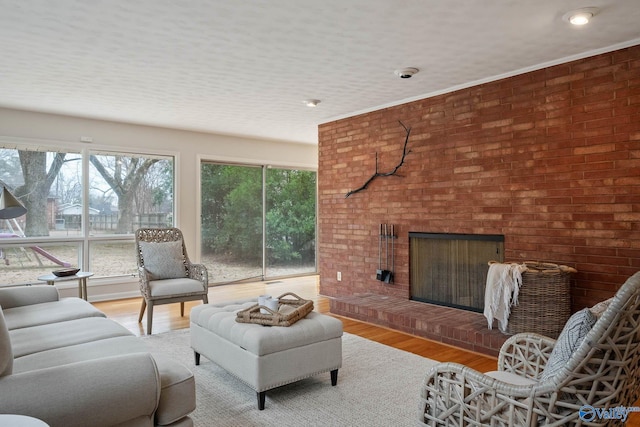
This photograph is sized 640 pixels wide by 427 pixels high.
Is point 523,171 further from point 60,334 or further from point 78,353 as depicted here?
point 60,334

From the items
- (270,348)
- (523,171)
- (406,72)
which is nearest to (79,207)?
(270,348)

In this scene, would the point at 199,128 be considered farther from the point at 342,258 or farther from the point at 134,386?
the point at 134,386

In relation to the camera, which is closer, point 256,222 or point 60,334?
point 60,334

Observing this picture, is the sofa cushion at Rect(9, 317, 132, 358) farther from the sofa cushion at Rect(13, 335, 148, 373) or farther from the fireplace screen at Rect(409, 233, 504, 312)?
the fireplace screen at Rect(409, 233, 504, 312)

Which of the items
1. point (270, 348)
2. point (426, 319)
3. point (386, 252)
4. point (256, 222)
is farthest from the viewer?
point (256, 222)

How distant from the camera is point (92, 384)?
4.78 feet

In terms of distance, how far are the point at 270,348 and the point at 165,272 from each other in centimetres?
242

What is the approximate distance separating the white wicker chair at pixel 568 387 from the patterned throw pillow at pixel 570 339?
0.19ft

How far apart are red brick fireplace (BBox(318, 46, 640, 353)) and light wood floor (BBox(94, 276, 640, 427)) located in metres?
0.13

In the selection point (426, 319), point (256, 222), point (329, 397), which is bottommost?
point (329, 397)

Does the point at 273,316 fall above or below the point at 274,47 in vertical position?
below

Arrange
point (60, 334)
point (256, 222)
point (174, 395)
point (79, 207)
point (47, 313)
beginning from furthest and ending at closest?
1. point (256, 222)
2. point (79, 207)
3. point (47, 313)
4. point (60, 334)
5. point (174, 395)

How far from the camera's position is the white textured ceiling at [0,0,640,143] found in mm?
2592

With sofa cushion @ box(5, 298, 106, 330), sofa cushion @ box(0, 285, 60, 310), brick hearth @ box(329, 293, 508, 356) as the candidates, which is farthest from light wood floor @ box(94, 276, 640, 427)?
sofa cushion @ box(5, 298, 106, 330)
